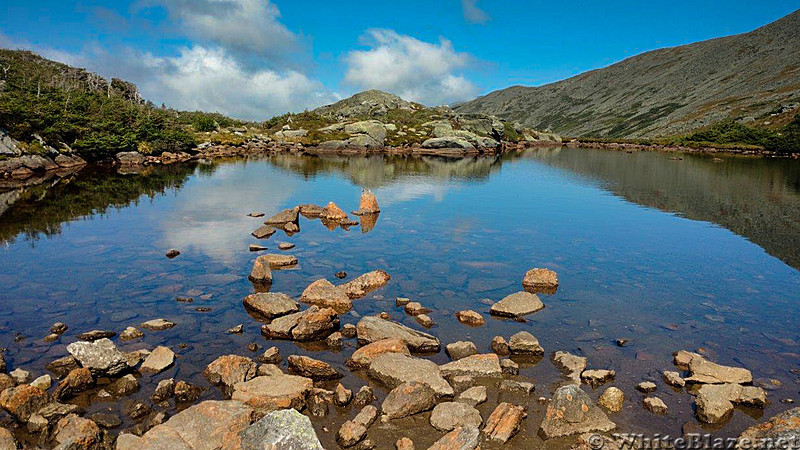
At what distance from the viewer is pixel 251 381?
13.6m

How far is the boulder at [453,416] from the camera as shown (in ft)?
39.8

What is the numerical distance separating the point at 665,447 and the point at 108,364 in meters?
15.6

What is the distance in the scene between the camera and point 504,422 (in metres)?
12.1

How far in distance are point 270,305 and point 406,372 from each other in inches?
293

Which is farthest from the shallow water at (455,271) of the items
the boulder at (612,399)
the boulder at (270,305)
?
the boulder at (270,305)

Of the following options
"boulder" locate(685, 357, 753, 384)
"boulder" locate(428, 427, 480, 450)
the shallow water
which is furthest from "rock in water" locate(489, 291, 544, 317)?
"boulder" locate(428, 427, 480, 450)

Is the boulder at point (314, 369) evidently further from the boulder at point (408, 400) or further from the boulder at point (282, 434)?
the boulder at point (282, 434)

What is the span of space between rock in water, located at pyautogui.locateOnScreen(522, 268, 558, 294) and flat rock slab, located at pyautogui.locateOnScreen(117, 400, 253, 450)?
15.3 meters

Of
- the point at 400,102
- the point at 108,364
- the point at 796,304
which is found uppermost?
the point at 400,102

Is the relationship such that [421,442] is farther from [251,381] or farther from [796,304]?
[796,304]

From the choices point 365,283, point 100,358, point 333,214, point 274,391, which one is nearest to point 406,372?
point 274,391

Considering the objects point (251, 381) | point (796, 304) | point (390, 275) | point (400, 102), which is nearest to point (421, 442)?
point (251, 381)

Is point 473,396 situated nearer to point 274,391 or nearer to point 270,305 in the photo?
point 274,391

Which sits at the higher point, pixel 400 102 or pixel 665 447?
pixel 400 102
